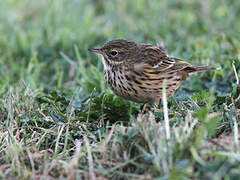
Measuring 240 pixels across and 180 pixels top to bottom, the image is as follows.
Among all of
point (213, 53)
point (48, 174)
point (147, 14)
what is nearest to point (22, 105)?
point (48, 174)

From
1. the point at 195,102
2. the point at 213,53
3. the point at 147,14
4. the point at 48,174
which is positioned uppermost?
the point at 147,14

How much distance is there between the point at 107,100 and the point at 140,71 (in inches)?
21.5

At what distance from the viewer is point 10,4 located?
1005 cm

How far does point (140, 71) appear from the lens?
17.4 ft

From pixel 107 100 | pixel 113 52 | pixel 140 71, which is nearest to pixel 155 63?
pixel 140 71

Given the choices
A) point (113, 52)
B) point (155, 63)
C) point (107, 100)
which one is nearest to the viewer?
point (107, 100)

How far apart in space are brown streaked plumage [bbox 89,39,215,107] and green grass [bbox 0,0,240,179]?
208 millimetres

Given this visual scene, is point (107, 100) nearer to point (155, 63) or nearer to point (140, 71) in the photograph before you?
point (140, 71)

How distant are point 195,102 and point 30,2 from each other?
6782mm

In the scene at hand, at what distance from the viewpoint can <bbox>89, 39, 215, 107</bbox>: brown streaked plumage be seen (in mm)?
5219

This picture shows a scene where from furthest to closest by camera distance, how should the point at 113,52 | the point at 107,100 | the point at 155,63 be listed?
the point at 113,52
the point at 155,63
the point at 107,100

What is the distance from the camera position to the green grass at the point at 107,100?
355 cm

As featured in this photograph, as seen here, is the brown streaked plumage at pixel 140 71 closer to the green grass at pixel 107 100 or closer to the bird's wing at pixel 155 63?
the bird's wing at pixel 155 63

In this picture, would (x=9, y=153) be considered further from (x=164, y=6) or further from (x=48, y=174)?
(x=164, y=6)
